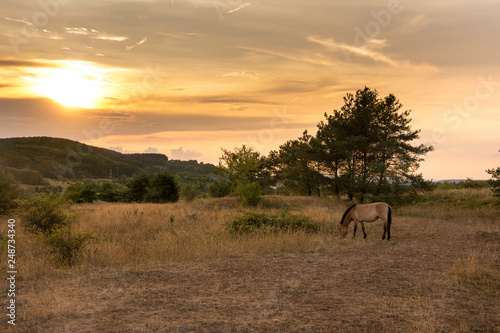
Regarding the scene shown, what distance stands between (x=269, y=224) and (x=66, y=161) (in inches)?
3241

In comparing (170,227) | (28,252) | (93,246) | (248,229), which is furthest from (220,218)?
(28,252)

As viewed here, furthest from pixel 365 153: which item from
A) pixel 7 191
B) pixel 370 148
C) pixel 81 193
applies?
pixel 81 193

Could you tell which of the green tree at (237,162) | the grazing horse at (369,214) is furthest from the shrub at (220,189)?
the grazing horse at (369,214)

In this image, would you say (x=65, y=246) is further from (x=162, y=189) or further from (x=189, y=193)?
(x=162, y=189)

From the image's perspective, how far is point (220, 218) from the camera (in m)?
16.2

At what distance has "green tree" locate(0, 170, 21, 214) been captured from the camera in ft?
62.8

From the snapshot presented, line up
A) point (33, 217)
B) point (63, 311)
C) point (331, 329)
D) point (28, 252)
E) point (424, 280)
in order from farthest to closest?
1. point (33, 217)
2. point (28, 252)
3. point (424, 280)
4. point (63, 311)
5. point (331, 329)

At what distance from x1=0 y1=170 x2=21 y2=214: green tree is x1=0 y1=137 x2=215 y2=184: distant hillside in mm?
48206

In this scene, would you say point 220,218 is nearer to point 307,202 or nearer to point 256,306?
point 307,202

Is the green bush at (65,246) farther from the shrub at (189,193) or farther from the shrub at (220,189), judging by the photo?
the shrub at (220,189)

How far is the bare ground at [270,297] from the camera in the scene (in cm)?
490

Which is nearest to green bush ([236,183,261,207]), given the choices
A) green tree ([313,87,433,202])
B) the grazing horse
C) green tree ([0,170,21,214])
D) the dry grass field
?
green tree ([313,87,433,202])

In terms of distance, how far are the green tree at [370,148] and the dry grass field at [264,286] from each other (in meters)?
11.1

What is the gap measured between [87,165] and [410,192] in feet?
275
